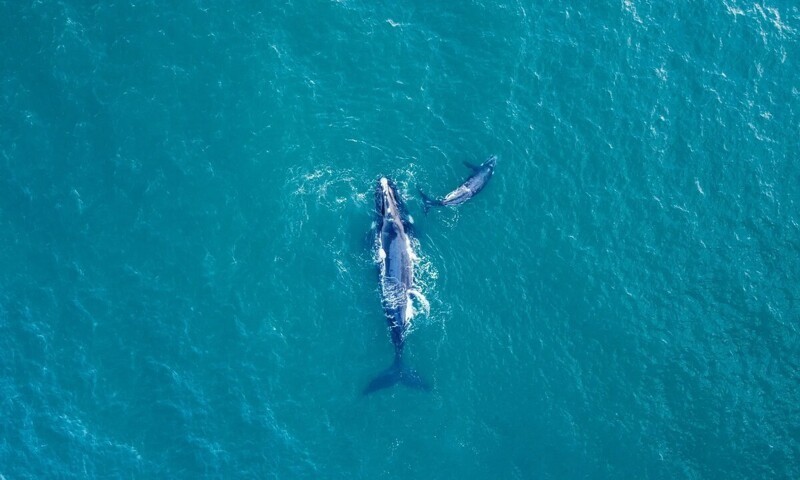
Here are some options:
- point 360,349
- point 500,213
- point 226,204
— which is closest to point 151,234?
point 226,204

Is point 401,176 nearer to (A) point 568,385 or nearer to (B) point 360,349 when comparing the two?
(B) point 360,349

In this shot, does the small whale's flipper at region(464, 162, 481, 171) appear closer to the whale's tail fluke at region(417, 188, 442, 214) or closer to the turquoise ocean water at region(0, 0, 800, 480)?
the turquoise ocean water at region(0, 0, 800, 480)

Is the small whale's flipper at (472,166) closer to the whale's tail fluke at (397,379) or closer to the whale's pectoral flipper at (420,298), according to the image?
the whale's pectoral flipper at (420,298)

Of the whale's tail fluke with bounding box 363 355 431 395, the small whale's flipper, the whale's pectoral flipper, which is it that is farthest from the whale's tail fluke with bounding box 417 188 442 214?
the whale's tail fluke with bounding box 363 355 431 395

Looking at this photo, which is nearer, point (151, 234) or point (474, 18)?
point (151, 234)

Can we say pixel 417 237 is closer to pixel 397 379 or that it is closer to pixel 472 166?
pixel 472 166

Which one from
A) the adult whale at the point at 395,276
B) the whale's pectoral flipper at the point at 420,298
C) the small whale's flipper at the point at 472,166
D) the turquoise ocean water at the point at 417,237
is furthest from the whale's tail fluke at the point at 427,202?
the whale's pectoral flipper at the point at 420,298
